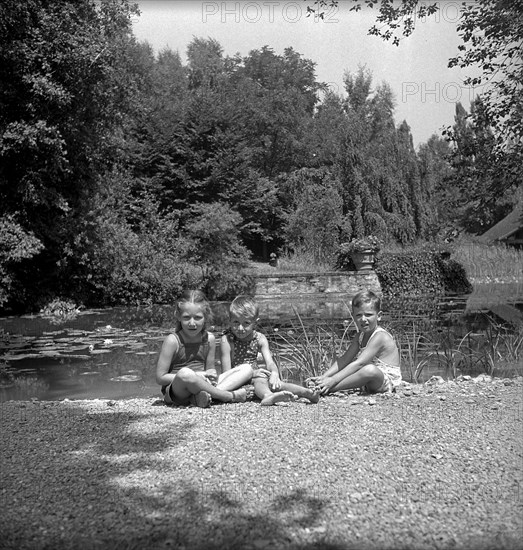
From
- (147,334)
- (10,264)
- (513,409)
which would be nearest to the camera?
(513,409)

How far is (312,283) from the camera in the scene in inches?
906

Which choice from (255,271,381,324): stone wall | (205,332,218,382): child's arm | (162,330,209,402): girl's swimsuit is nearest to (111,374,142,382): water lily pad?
(162,330,209,402): girl's swimsuit

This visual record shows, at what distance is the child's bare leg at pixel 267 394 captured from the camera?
5062 millimetres

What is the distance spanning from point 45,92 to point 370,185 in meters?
17.0

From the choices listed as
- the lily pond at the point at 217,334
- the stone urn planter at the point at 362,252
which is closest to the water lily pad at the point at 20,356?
the lily pond at the point at 217,334

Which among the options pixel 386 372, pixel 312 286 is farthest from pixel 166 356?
pixel 312 286

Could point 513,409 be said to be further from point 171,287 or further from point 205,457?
point 171,287

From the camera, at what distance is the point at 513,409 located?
182 inches

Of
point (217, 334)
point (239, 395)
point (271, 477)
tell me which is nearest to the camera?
point (271, 477)

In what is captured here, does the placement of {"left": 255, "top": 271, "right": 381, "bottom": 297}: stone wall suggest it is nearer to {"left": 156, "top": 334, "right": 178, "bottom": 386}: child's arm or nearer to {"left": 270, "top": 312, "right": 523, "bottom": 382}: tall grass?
{"left": 270, "top": 312, "right": 523, "bottom": 382}: tall grass

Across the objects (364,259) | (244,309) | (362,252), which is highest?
(362,252)

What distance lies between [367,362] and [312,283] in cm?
1742

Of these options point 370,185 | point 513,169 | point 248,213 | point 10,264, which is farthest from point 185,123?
point 513,169

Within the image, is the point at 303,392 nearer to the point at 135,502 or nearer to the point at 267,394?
the point at 267,394
